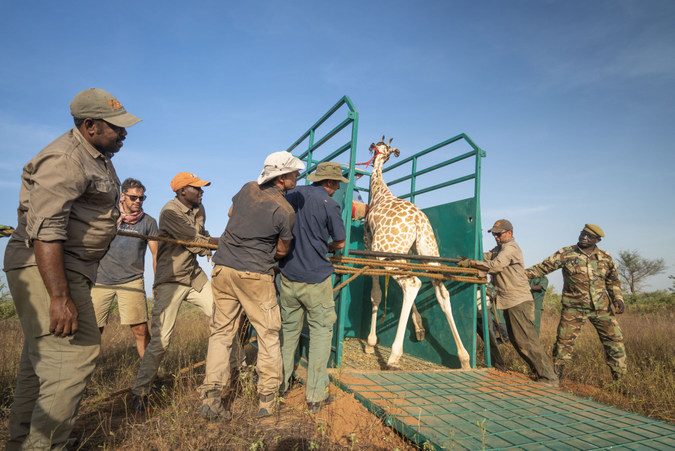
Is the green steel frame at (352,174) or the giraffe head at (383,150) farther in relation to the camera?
the giraffe head at (383,150)

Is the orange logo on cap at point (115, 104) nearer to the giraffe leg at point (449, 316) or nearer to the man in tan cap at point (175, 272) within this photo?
the man in tan cap at point (175, 272)

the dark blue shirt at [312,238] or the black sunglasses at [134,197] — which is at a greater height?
the black sunglasses at [134,197]

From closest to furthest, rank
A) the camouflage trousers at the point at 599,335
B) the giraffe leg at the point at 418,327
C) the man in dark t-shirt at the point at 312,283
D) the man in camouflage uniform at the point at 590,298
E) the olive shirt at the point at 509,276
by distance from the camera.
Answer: the man in dark t-shirt at the point at 312,283
the olive shirt at the point at 509,276
the camouflage trousers at the point at 599,335
the man in camouflage uniform at the point at 590,298
the giraffe leg at the point at 418,327

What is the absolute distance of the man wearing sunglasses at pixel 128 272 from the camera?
4.07 m

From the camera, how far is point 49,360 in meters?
2.00

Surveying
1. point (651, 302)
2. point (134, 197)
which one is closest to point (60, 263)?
point (134, 197)

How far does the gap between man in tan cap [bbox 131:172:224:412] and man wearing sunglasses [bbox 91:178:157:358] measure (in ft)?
1.04

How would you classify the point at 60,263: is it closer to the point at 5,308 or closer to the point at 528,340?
the point at 528,340

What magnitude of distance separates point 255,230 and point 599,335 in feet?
17.3

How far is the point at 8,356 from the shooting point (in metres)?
4.94

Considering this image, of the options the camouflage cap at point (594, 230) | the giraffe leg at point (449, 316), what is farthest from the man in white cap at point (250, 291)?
the camouflage cap at point (594, 230)

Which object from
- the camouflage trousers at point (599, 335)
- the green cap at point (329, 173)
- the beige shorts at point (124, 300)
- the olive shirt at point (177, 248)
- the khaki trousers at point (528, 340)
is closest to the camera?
the green cap at point (329, 173)

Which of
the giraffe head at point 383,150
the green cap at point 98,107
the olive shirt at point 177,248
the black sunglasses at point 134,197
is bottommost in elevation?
the olive shirt at point 177,248

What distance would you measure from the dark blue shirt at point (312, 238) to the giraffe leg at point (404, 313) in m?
1.85
